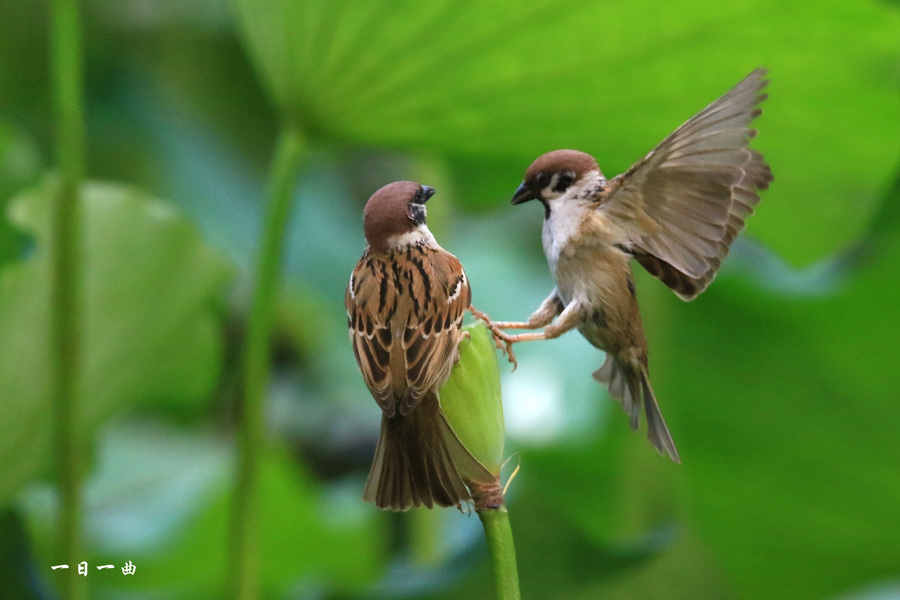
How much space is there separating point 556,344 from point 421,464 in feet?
3.53

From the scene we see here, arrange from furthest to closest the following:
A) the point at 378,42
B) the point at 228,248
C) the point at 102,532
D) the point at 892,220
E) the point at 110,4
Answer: the point at 110,4 → the point at 228,248 → the point at 102,532 → the point at 892,220 → the point at 378,42

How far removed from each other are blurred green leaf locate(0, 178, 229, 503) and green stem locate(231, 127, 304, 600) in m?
0.17

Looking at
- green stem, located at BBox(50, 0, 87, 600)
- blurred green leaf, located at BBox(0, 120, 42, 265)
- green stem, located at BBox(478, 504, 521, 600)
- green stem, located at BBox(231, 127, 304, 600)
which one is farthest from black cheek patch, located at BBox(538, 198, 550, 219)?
blurred green leaf, located at BBox(0, 120, 42, 265)

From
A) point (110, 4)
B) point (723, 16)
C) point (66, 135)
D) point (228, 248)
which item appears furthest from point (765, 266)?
point (110, 4)

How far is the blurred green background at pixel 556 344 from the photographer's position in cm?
51

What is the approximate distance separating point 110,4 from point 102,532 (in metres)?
1.07

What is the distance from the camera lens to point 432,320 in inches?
12.4

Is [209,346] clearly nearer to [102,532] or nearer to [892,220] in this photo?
[102,532]

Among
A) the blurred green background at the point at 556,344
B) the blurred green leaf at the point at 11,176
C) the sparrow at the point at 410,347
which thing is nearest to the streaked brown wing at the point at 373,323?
the sparrow at the point at 410,347

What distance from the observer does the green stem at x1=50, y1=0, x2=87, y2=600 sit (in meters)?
0.57

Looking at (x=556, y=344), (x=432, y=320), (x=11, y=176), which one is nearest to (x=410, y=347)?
(x=432, y=320)

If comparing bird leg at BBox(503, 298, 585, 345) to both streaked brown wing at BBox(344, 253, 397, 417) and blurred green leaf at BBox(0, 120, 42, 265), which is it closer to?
streaked brown wing at BBox(344, 253, 397, 417)

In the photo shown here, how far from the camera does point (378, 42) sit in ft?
1.65

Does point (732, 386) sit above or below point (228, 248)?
below
